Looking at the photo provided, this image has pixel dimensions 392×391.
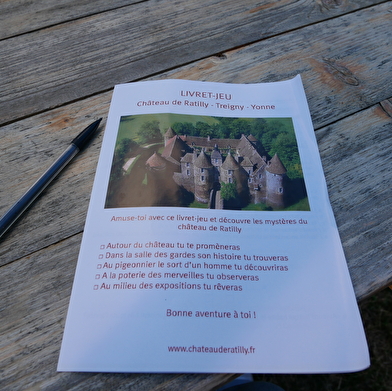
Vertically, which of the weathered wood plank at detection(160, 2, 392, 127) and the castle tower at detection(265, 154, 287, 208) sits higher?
the weathered wood plank at detection(160, 2, 392, 127)

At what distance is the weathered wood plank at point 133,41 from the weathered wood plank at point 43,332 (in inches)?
11.1

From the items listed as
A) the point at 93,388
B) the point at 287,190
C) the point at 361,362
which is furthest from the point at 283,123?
the point at 93,388

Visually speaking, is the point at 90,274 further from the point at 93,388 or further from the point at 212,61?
the point at 212,61

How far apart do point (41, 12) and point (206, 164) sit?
0.52m

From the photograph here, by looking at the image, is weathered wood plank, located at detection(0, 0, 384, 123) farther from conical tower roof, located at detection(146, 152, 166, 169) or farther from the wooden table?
conical tower roof, located at detection(146, 152, 166, 169)

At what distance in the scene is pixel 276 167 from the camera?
514mm

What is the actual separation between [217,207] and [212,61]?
322 millimetres

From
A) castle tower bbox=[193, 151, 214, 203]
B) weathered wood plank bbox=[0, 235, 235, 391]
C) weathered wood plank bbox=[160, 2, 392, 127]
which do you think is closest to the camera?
weathered wood plank bbox=[0, 235, 235, 391]

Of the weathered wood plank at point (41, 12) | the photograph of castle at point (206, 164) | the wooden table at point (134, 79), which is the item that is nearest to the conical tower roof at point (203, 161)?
the photograph of castle at point (206, 164)

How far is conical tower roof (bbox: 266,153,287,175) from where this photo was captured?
1.68ft

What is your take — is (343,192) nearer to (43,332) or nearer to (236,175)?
(236,175)

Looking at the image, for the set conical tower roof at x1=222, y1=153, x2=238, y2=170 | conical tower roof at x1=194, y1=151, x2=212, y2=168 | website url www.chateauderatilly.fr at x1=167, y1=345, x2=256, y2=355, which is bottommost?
website url www.chateauderatilly.fr at x1=167, y1=345, x2=256, y2=355

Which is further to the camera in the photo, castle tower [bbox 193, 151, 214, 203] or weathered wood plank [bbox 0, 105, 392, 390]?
castle tower [bbox 193, 151, 214, 203]

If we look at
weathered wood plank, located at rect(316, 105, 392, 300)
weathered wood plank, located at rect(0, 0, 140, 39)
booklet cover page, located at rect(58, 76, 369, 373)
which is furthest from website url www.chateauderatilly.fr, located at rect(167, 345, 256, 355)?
weathered wood plank, located at rect(0, 0, 140, 39)
